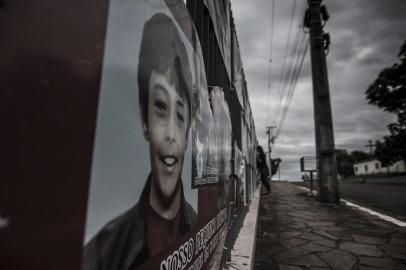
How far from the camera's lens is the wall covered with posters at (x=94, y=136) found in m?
0.46

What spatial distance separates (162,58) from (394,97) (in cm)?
3098

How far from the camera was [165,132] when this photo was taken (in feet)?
3.31

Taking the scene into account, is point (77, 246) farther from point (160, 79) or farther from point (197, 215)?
point (197, 215)

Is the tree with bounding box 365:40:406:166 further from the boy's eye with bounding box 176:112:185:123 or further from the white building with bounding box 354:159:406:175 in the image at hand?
the white building with bounding box 354:159:406:175

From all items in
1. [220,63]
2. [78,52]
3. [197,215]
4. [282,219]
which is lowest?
[282,219]

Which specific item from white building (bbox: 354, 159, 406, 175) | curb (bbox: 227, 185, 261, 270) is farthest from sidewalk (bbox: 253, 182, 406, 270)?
white building (bbox: 354, 159, 406, 175)

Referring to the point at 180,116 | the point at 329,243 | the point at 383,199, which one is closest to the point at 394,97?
the point at 383,199

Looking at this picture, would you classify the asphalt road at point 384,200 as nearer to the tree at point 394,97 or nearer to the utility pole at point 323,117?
the utility pole at point 323,117

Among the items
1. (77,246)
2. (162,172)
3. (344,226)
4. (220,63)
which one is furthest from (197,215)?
(344,226)

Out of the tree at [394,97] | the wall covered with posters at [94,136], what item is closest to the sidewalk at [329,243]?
the wall covered with posters at [94,136]

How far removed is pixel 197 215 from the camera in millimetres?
1492

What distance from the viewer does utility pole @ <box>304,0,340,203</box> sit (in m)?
7.99

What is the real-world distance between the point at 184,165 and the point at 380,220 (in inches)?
220

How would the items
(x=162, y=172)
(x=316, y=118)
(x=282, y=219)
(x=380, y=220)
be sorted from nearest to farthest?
(x=162, y=172)
(x=380, y=220)
(x=282, y=219)
(x=316, y=118)
